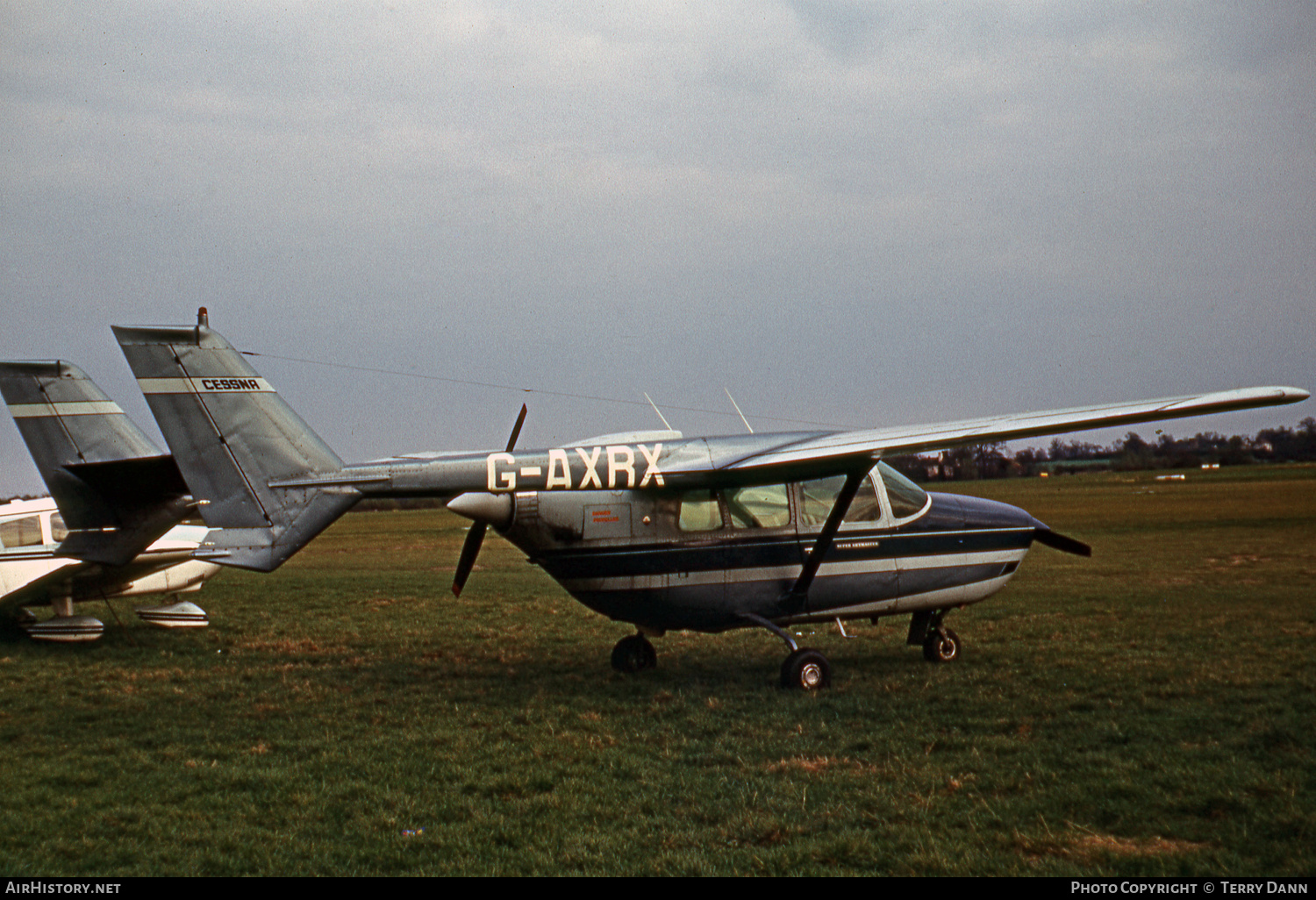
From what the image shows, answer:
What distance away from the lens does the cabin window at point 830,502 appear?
10.6 m

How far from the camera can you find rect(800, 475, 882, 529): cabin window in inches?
416

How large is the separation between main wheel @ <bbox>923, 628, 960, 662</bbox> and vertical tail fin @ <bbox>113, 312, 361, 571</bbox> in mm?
6919

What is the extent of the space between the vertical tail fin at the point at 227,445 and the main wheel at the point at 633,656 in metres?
3.75

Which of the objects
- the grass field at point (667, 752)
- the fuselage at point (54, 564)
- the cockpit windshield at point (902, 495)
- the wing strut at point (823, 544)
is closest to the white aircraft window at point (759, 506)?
the wing strut at point (823, 544)

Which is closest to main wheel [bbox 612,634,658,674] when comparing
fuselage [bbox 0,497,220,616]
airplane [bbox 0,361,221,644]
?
airplane [bbox 0,361,221,644]

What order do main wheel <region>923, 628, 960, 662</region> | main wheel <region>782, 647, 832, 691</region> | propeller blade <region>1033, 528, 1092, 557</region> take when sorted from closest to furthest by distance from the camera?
main wheel <region>782, 647, 832, 691</region>
main wheel <region>923, 628, 960, 662</region>
propeller blade <region>1033, 528, 1092, 557</region>

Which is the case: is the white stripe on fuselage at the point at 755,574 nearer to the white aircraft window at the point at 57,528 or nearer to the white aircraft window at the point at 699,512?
the white aircraft window at the point at 699,512

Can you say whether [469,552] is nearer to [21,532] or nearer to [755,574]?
[755,574]

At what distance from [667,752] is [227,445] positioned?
5.49m

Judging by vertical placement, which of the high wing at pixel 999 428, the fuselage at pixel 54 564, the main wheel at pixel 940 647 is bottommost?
the main wheel at pixel 940 647

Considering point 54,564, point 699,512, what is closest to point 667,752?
point 699,512

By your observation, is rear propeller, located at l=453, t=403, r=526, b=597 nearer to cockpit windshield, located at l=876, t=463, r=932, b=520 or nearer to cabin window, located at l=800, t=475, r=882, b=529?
cabin window, located at l=800, t=475, r=882, b=529

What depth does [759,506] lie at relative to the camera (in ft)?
34.3

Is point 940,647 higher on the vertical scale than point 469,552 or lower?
lower
